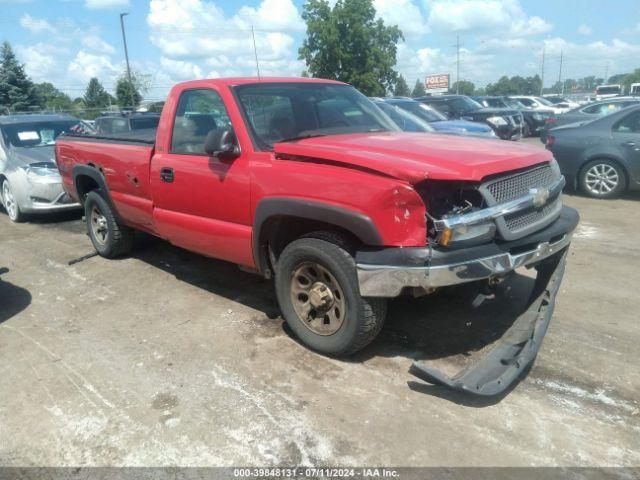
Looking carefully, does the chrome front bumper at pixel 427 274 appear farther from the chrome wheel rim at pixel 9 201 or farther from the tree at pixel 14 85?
the tree at pixel 14 85

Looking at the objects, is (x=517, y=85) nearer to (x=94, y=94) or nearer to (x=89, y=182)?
(x=94, y=94)

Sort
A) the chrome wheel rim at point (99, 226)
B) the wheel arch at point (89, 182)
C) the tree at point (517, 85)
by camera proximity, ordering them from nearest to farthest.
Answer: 1. the wheel arch at point (89, 182)
2. the chrome wheel rim at point (99, 226)
3. the tree at point (517, 85)

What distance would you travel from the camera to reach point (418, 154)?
10.8 feet

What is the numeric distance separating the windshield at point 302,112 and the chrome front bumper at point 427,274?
1.38 m

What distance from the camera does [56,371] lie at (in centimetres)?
370

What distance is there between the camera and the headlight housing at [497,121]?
15.5 meters

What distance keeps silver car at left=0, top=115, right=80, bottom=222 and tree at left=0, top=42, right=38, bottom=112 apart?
34.8m

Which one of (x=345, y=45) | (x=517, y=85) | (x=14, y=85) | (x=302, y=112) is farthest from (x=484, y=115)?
(x=517, y=85)

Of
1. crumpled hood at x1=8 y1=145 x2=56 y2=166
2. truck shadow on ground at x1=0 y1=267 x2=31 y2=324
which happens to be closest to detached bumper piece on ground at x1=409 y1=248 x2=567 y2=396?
truck shadow on ground at x1=0 y1=267 x2=31 y2=324

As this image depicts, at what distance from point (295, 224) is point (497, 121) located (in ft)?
44.1

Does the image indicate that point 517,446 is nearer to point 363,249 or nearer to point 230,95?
point 363,249

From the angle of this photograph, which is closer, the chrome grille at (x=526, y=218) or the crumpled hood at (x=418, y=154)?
the crumpled hood at (x=418, y=154)

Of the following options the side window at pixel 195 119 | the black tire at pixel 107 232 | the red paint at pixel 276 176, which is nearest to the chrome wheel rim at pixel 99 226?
the black tire at pixel 107 232

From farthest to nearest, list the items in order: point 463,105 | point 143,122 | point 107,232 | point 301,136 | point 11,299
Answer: point 463,105
point 143,122
point 107,232
point 11,299
point 301,136
